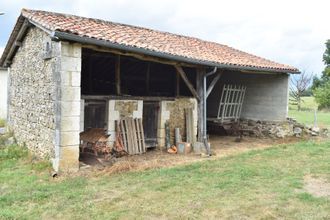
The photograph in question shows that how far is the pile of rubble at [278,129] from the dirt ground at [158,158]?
65 centimetres

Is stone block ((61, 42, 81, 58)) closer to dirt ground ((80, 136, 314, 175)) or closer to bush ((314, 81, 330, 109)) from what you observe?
dirt ground ((80, 136, 314, 175))

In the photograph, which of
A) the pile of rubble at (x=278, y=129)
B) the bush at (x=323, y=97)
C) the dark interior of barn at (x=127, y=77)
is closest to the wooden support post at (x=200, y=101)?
the dark interior of barn at (x=127, y=77)

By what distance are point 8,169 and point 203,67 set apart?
5773 millimetres

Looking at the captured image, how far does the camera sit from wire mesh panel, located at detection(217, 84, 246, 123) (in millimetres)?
12750

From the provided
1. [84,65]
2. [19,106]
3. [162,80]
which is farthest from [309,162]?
[19,106]

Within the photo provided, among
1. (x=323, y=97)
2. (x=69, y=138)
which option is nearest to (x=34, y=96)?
(x=69, y=138)

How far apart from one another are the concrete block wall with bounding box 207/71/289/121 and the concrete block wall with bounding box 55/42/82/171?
7.02m

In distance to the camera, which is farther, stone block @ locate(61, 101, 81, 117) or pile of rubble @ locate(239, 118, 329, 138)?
pile of rubble @ locate(239, 118, 329, 138)

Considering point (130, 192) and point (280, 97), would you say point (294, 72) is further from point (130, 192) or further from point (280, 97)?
point (130, 192)

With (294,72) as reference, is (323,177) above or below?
below

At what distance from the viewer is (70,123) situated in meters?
7.22

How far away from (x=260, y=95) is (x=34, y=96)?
861cm

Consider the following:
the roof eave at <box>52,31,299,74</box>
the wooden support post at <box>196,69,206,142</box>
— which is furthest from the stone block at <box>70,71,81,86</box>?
the wooden support post at <box>196,69,206,142</box>

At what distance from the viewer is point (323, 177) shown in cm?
696
